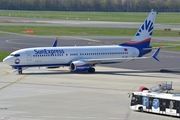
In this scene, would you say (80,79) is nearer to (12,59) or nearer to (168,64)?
(12,59)

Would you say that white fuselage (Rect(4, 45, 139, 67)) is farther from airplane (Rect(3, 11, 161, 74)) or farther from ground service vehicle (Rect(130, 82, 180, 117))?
ground service vehicle (Rect(130, 82, 180, 117))

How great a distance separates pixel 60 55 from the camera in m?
74.8

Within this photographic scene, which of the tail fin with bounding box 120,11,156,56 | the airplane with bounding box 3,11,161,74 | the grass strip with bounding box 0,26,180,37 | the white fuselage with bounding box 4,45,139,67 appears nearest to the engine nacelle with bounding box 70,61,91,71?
the airplane with bounding box 3,11,161,74

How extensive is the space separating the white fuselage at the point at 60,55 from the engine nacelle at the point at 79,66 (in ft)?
3.87

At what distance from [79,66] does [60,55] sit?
311cm

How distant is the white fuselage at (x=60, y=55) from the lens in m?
72.8

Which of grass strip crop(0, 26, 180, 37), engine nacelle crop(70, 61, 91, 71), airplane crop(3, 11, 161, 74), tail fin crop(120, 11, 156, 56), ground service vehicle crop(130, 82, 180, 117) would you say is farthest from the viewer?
grass strip crop(0, 26, 180, 37)

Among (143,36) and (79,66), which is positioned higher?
(143,36)

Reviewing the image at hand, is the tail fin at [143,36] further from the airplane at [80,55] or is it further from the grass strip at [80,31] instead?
the grass strip at [80,31]

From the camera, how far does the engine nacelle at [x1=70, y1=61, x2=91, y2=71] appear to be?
244ft

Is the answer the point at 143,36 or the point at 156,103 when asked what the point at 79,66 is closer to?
the point at 143,36

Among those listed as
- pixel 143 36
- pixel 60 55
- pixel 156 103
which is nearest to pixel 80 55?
pixel 60 55

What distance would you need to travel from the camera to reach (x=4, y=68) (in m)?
79.8

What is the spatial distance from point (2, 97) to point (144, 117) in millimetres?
16325
